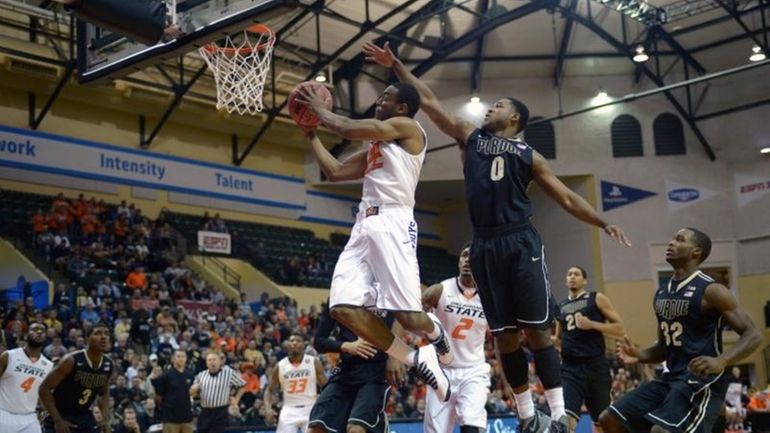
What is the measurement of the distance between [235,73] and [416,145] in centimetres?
722

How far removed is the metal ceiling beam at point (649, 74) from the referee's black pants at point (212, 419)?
54.7ft

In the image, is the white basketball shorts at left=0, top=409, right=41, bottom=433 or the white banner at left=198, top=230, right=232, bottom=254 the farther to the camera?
the white banner at left=198, top=230, right=232, bottom=254

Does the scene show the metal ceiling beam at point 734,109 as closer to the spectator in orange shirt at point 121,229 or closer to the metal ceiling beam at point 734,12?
the metal ceiling beam at point 734,12

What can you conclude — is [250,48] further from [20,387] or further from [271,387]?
[20,387]

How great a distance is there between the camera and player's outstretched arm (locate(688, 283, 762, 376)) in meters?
6.80

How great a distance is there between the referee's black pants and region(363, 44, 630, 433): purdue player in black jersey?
894 centimetres

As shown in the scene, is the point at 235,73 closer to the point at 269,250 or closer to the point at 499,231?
the point at 499,231

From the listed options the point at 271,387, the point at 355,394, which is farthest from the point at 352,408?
the point at 271,387

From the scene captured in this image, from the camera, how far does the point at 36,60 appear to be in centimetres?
2206

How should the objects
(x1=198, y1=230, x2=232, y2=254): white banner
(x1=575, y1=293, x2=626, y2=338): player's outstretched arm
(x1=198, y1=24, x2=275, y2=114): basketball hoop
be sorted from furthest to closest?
(x1=198, y1=230, x2=232, y2=254): white banner < (x1=198, y1=24, x2=275, y2=114): basketball hoop < (x1=575, y1=293, x2=626, y2=338): player's outstretched arm

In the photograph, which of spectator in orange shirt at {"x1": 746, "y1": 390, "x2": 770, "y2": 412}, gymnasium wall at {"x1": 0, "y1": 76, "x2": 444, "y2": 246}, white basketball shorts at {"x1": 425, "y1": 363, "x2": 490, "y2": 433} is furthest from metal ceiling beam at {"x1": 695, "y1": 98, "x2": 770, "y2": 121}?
white basketball shorts at {"x1": 425, "y1": 363, "x2": 490, "y2": 433}

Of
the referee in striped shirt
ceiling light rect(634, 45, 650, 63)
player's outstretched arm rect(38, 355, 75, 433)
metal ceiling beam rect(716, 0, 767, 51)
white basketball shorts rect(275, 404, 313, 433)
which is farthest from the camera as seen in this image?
ceiling light rect(634, 45, 650, 63)

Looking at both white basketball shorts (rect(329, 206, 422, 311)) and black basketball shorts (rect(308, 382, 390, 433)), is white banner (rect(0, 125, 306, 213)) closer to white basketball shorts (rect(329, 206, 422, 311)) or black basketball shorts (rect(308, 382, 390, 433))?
black basketball shorts (rect(308, 382, 390, 433))

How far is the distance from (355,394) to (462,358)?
2201mm
